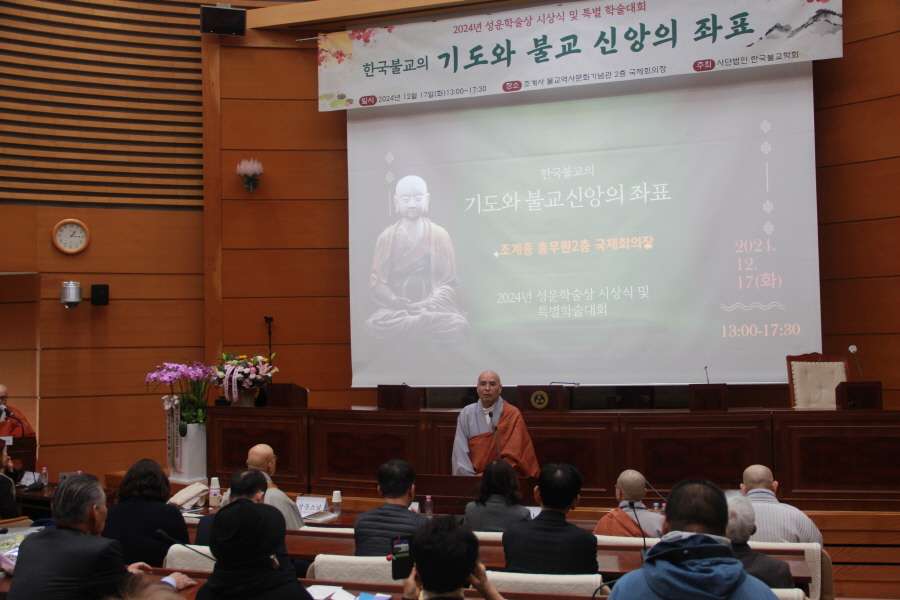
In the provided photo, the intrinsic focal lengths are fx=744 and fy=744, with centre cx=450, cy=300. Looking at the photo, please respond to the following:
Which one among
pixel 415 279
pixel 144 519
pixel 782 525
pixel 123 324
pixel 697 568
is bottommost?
pixel 782 525

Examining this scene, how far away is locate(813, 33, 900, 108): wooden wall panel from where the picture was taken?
5.38 meters

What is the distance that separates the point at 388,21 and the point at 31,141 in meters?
3.21

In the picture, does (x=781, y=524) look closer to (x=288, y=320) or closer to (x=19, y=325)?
(x=288, y=320)

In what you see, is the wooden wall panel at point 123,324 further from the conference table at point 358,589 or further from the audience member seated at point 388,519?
the audience member seated at point 388,519

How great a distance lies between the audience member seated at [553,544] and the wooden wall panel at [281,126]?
4793 mm

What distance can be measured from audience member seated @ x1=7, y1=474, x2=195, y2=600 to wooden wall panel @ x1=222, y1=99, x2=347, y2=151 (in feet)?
15.7

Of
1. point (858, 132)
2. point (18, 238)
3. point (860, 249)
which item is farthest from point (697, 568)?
point (18, 238)

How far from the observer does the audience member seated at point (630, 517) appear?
2.89 metres

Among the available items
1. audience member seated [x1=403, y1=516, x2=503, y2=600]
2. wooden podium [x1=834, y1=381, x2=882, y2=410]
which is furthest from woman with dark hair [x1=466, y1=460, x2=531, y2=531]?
wooden podium [x1=834, y1=381, x2=882, y2=410]

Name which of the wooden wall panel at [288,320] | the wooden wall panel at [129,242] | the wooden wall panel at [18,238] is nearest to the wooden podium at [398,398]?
the wooden wall panel at [288,320]

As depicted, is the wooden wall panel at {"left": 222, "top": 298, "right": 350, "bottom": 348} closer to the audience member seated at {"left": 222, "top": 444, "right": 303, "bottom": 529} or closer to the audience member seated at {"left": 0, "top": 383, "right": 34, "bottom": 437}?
the audience member seated at {"left": 0, "top": 383, "right": 34, "bottom": 437}

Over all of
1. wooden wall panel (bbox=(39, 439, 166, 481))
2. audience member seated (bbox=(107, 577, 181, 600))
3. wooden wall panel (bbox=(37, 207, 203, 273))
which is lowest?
wooden wall panel (bbox=(39, 439, 166, 481))

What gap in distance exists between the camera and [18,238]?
247 inches

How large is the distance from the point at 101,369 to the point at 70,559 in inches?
187
